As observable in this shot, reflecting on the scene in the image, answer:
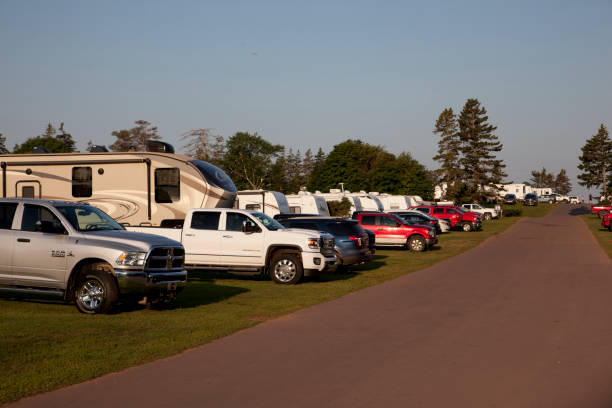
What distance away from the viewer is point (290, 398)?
20.7 feet

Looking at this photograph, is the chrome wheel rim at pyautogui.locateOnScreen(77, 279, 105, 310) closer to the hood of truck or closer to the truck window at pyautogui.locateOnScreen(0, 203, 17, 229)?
the hood of truck

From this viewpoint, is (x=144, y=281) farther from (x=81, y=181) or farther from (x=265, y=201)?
(x=265, y=201)

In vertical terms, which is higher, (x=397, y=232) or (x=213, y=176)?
(x=213, y=176)

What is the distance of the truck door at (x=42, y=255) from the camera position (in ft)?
37.6

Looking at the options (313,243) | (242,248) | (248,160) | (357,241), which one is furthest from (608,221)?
(248,160)

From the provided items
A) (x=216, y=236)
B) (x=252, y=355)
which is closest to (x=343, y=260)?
(x=216, y=236)

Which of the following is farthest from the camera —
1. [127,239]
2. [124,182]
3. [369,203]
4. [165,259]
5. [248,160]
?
[248,160]

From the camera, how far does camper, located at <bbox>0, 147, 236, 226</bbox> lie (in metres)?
20.9

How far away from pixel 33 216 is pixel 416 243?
19855mm

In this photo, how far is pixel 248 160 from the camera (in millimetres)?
93438

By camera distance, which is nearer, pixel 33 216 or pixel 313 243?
pixel 33 216

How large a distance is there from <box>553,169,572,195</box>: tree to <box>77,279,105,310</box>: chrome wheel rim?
193 metres

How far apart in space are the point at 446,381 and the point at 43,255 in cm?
778

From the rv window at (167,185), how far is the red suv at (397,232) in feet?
36.4
